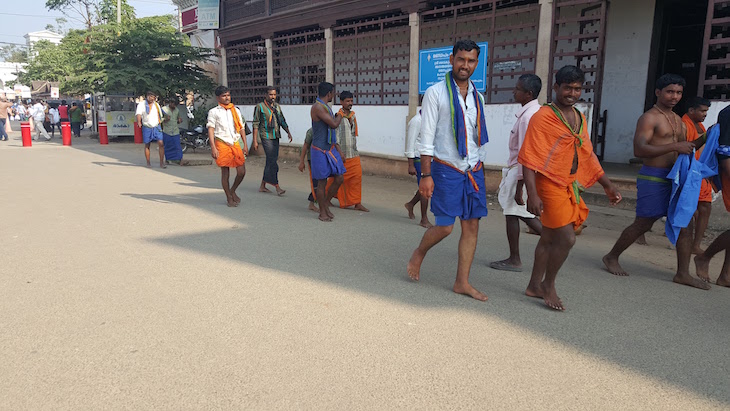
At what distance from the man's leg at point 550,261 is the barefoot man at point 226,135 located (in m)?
4.98

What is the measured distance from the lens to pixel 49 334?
3297 millimetres

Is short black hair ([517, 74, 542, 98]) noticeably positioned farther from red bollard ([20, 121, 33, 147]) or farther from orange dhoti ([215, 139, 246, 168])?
red bollard ([20, 121, 33, 147])

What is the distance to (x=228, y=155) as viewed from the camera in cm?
770

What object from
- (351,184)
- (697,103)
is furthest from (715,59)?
(351,184)

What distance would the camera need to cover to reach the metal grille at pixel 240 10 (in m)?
15.2

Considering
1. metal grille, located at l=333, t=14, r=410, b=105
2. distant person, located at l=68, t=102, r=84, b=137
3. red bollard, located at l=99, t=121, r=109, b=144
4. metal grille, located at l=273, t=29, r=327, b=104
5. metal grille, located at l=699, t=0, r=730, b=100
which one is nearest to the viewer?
metal grille, located at l=699, t=0, r=730, b=100

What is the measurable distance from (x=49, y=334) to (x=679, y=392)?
3.74m

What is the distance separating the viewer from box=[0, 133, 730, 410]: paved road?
2.66 metres

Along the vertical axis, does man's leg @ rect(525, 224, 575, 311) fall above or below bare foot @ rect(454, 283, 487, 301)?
above

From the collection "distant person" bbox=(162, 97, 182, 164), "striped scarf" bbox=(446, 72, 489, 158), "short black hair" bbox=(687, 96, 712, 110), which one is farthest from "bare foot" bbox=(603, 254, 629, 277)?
"distant person" bbox=(162, 97, 182, 164)

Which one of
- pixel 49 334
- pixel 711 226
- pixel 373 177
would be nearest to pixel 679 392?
pixel 49 334

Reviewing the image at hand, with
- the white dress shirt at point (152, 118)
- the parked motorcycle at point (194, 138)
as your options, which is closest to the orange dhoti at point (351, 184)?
the white dress shirt at point (152, 118)

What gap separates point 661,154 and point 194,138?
15.5 meters

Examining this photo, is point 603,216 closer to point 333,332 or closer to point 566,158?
point 566,158
